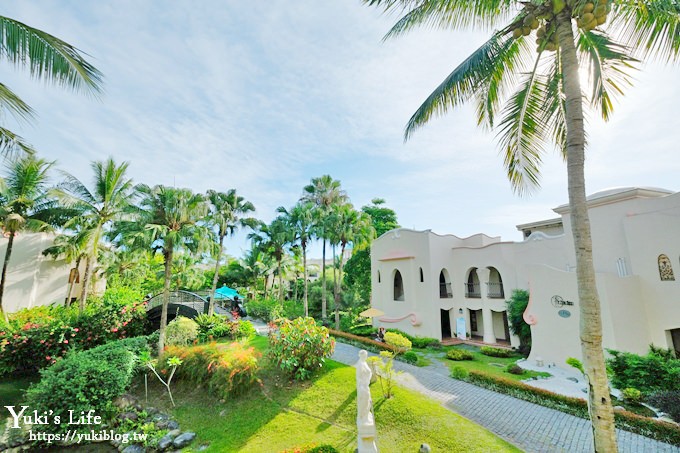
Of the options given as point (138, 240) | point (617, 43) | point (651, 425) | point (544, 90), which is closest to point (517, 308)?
point (651, 425)

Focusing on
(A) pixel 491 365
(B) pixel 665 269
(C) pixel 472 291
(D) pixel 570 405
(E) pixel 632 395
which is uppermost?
(B) pixel 665 269

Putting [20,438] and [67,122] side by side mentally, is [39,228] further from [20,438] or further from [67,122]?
[67,122]

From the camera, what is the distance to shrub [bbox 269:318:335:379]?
11523 mm

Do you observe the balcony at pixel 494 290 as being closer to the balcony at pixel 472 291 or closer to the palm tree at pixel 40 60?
the balcony at pixel 472 291

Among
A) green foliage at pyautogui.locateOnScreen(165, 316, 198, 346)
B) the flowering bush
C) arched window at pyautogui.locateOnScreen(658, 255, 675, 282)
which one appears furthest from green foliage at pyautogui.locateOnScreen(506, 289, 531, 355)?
the flowering bush

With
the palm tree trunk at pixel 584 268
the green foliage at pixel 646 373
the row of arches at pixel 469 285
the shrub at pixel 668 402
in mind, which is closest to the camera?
the palm tree trunk at pixel 584 268

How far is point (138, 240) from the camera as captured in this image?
13.0 meters

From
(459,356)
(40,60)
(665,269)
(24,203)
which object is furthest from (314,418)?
(24,203)

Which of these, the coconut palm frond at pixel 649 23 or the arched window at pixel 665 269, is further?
the arched window at pixel 665 269

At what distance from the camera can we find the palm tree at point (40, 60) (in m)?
5.50

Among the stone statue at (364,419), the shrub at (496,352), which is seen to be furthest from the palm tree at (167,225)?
the shrub at (496,352)

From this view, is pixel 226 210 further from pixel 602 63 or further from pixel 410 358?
pixel 602 63

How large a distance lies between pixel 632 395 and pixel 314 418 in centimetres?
1000

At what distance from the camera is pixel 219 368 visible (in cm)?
1145
